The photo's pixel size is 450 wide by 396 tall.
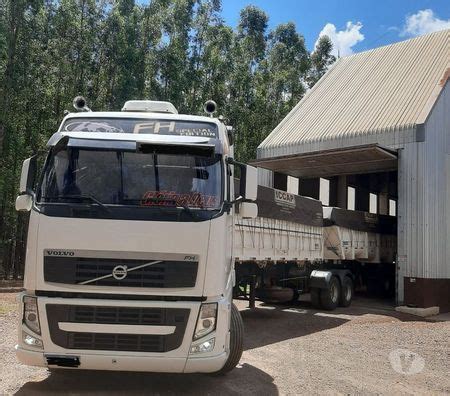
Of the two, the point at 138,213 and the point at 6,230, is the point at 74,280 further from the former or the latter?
the point at 6,230

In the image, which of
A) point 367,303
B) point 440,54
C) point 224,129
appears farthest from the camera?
point 440,54

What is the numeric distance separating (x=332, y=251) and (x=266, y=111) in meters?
21.9

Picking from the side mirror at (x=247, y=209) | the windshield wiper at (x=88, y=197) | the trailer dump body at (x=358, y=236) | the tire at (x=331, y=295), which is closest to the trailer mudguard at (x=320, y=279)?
the tire at (x=331, y=295)

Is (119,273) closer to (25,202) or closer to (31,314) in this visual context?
(31,314)

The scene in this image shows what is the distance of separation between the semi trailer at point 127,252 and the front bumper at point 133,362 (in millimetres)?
11

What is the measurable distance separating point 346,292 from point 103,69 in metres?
18.7

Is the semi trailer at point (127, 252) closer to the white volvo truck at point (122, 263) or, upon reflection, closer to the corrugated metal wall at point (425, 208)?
the white volvo truck at point (122, 263)

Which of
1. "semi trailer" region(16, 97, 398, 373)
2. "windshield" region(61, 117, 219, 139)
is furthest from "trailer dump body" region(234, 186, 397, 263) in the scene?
"semi trailer" region(16, 97, 398, 373)

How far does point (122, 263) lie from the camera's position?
5336 millimetres

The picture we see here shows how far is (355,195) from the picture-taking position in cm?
2492

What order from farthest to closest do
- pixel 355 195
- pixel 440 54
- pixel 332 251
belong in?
pixel 355 195
pixel 440 54
pixel 332 251

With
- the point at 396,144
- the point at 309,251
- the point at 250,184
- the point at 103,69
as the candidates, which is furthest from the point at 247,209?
the point at 103,69

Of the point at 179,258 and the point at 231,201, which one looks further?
the point at 231,201

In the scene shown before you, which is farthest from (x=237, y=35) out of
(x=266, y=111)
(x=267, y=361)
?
(x=267, y=361)
